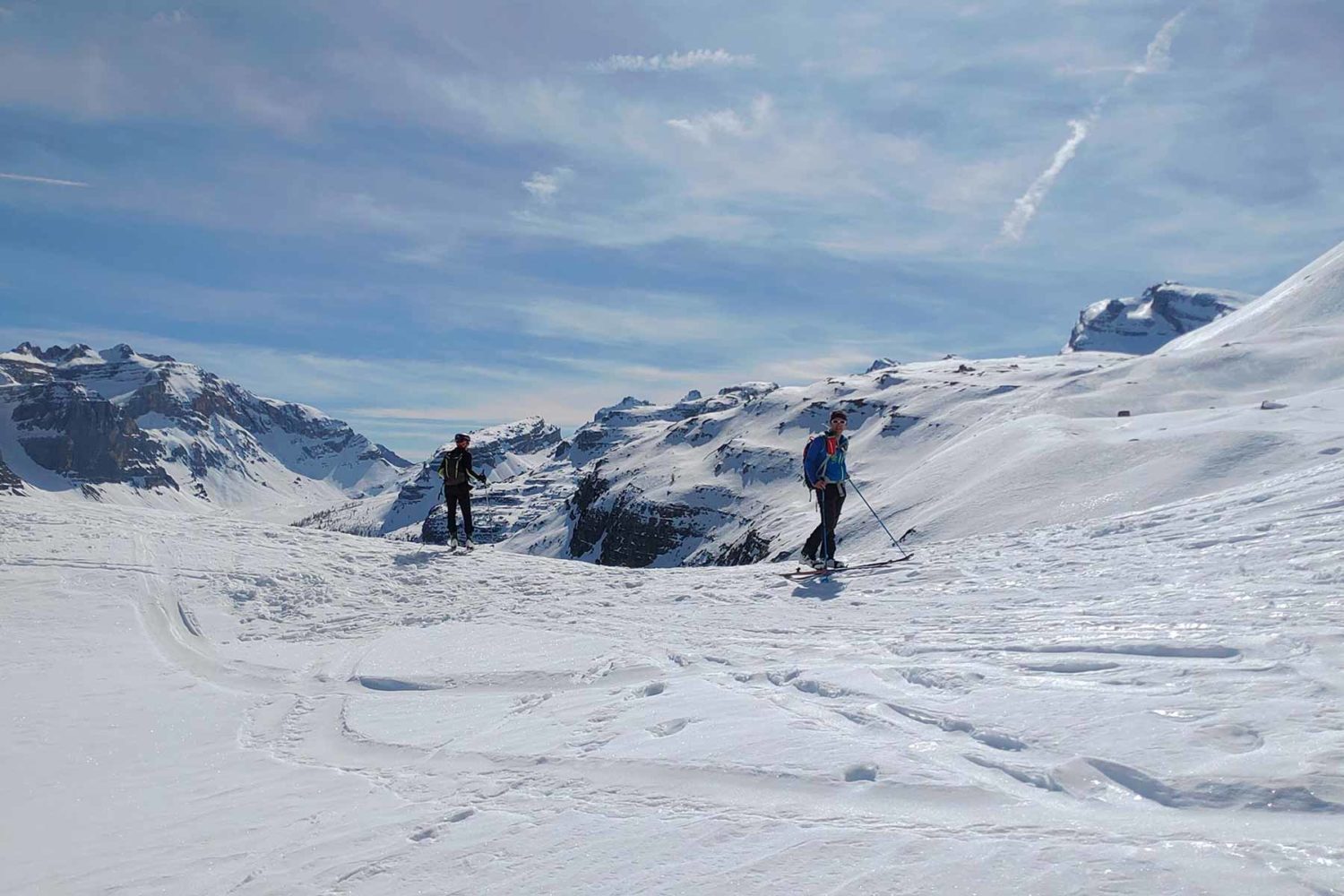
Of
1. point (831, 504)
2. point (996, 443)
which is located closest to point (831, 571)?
point (831, 504)

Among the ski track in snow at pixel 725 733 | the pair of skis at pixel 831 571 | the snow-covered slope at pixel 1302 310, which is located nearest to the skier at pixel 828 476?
the pair of skis at pixel 831 571

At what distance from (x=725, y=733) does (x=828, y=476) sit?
874cm

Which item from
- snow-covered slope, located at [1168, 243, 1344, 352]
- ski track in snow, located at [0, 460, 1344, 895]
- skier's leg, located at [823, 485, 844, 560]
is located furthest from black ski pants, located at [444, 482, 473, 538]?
snow-covered slope, located at [1168, 243, 1344, 352]

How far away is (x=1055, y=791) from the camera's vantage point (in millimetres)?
4543

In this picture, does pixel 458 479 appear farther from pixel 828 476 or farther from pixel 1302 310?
pixel 1302 310

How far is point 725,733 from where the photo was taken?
6.05 meters

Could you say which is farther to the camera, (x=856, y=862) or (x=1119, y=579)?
(x=1119, y=579)

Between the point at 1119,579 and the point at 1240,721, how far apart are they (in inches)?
232

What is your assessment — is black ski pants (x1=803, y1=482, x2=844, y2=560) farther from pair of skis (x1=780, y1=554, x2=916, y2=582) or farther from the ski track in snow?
the ski track in snow

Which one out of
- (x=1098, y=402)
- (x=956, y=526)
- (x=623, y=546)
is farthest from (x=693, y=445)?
(x=956, y=526)

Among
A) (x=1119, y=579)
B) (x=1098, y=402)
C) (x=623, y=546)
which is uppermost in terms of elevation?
(x=1098, y=402)

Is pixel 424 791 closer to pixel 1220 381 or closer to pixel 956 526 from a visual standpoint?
pixel 956 526

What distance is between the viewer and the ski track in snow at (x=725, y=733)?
163 inches

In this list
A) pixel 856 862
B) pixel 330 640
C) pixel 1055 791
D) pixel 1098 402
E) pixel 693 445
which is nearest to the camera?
pixel 856 862
